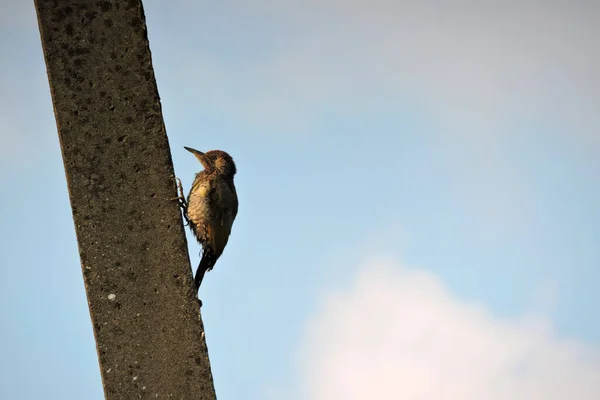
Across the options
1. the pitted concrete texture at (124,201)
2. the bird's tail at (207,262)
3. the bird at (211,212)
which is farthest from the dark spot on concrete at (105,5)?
the bird's tail at (207,262)

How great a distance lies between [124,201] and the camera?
11.4 feet

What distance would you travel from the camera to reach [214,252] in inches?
215

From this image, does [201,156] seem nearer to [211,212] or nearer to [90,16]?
[211,212]

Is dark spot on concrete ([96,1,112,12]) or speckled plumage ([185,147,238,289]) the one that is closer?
dark spot on concrete ([96,1,112,12])

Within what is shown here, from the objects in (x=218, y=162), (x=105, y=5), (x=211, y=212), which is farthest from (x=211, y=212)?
(x=105, y=5)

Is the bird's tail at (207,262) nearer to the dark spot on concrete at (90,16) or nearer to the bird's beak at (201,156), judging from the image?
the bird's beak at (201,156)

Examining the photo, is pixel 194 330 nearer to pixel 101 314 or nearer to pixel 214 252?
pixel 101 314

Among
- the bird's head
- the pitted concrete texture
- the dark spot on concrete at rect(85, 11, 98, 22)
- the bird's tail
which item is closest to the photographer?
the pitted concrete texture

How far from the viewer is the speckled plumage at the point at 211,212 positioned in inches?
215

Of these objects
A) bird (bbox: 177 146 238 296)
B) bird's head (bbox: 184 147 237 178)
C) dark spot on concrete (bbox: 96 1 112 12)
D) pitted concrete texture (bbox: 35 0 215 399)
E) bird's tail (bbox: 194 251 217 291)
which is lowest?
pitted concrete texture (bbox: 35 0 215 399)

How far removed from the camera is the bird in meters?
5.46

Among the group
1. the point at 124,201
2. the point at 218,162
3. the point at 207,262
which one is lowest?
the point at 124,201

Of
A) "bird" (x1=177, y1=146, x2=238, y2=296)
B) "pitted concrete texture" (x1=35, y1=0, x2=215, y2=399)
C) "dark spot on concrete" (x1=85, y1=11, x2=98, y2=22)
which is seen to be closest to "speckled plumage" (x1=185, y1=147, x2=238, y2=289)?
"bird" (x1=177, y1=146, x2=238, y2=296)

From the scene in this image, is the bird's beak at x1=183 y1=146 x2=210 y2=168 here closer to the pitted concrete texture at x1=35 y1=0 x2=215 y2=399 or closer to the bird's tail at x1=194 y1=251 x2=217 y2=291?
the bird's tail at x1=194 y1=251 x2=217 y2=291
